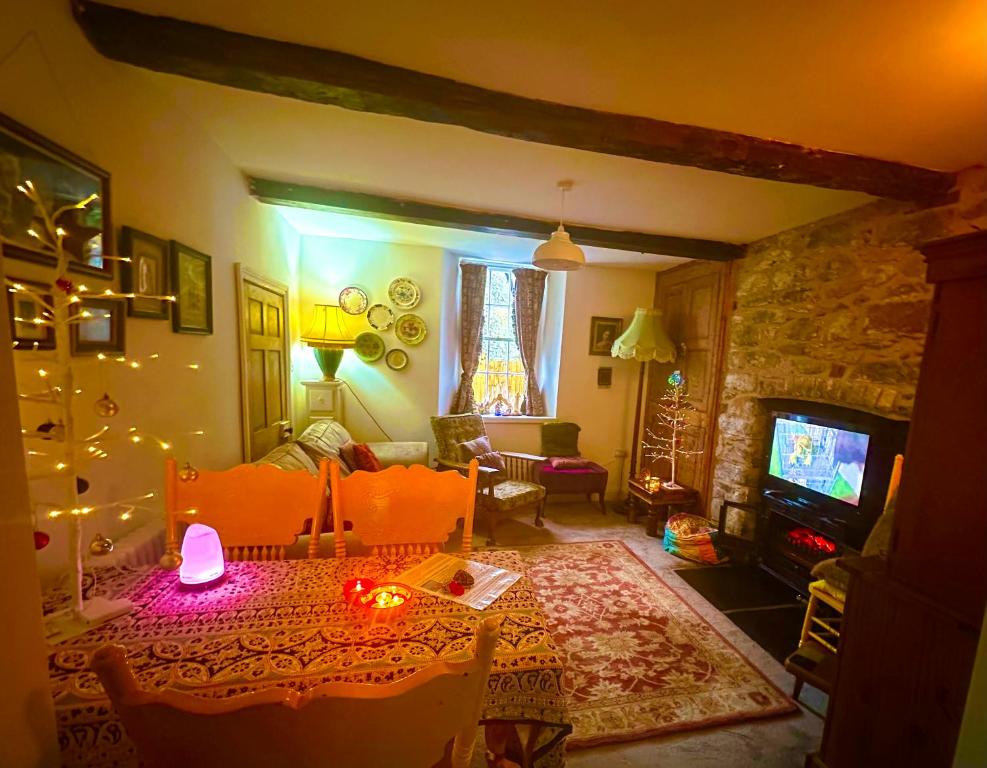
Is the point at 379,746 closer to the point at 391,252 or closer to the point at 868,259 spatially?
the point at 868,259

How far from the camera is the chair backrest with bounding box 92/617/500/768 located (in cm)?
55

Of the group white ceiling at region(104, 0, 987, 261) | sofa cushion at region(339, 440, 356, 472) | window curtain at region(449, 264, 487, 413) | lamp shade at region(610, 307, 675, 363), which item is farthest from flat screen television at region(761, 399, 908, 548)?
sofa cushion at region(339, 440, 356, 472)

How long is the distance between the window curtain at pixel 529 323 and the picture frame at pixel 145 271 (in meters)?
3.20

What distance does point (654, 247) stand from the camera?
3.13 metres

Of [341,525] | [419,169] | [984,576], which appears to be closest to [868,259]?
[984,576]

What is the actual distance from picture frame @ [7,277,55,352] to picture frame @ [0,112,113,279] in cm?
9

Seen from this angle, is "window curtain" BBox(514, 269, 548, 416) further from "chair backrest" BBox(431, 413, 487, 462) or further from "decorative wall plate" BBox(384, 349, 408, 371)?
"decorative wall plate" BBox(384, 349, 408, 371)


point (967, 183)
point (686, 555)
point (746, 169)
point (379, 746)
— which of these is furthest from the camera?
point (686, 555)

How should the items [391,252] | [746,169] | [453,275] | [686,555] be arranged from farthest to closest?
[453,275] → [391,252] → [686,555] → [746,169]

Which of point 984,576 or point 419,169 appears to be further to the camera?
point 419,169

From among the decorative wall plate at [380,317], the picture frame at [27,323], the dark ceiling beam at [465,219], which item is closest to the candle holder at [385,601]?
the picture frame at [27,323]

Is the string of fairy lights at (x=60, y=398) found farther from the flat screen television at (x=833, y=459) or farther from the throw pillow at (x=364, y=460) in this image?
the flat screen television at (x=833, y=459)

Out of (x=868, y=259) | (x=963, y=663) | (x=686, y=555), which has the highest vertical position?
(x=868, y=259)

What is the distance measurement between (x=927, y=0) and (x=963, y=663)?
1.72 m
